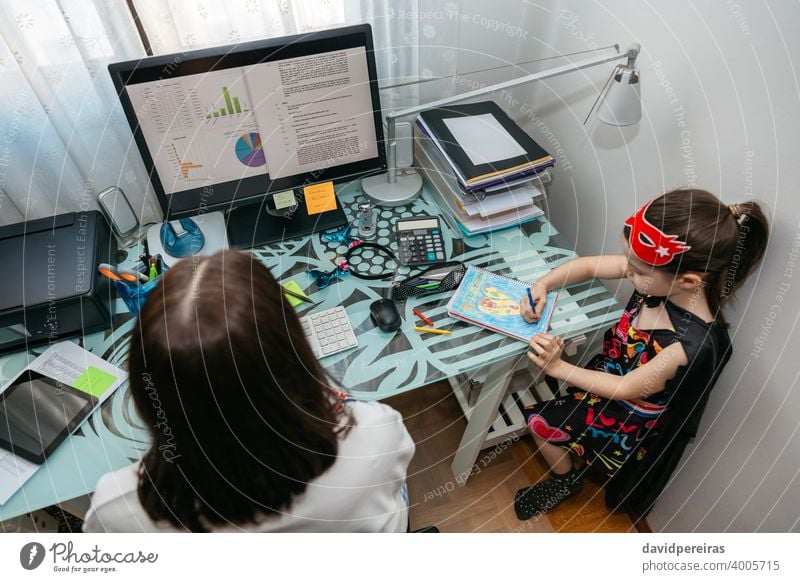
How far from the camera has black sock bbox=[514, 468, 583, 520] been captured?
63.4 inches

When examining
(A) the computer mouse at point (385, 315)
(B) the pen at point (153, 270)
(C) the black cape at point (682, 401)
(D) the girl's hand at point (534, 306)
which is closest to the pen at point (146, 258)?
(B) the pen at point (153, 270)

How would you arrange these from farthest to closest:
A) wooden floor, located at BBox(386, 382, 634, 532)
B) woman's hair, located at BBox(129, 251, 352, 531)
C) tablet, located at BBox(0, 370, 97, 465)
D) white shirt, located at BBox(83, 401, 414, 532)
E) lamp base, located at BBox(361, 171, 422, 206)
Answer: wooden floor, located at BBox(386, 382, 634, 532) < lamp base, located at BBox(361, 171, 422, 206) < tablet, located at BBox(0, 370, 97, 465) < white shirt, located at BBox(83, 401, 414, 532) < woman's hair, located at BBox(129, 251, 352, 531)

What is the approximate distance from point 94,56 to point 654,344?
1.45 metres

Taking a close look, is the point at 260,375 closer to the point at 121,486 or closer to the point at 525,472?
the point at 121,486

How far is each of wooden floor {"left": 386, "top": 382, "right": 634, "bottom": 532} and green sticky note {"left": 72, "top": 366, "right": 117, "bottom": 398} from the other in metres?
0.98

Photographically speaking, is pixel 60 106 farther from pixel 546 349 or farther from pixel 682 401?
pixel 682 401

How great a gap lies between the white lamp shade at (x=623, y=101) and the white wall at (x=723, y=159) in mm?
141

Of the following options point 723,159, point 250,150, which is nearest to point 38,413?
point 250,150

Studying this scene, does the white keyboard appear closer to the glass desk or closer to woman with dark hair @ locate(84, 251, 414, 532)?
the glass desk

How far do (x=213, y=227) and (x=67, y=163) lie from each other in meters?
0.37

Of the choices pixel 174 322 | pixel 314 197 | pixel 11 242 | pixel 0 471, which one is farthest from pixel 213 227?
pixel 174 322

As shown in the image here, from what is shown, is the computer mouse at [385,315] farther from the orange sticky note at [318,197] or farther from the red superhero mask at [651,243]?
the red superhero mask at [651,243]

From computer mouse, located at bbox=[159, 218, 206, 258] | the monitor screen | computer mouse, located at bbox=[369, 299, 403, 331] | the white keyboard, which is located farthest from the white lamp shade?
computer mouse, located at bbox=[159, 218, 206, 258]

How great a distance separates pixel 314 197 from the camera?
4.40 ft
